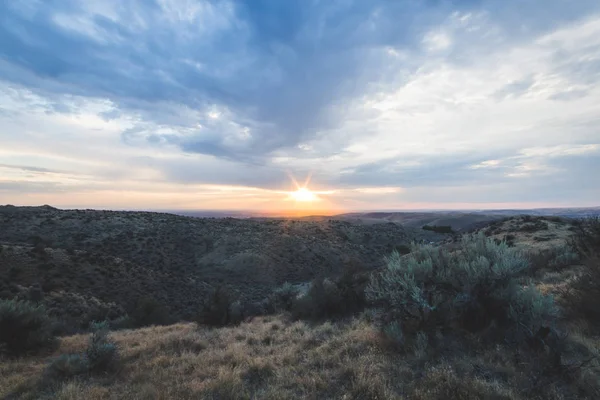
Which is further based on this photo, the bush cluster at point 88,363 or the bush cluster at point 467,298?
the bush cluster at point 88,363

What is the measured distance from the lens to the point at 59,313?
58.5 ft

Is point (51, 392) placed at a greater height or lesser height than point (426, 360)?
lesser

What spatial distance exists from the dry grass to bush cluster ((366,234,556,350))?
562 millimetres

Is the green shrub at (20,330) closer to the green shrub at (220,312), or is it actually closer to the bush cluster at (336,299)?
the green shrub at (220,312)

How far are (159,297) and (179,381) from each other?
21.8 meters

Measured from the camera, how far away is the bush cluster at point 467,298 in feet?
20.0

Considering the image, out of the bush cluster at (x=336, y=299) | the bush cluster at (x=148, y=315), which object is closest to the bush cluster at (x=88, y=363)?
the bush cluster at (x=336, y=299)

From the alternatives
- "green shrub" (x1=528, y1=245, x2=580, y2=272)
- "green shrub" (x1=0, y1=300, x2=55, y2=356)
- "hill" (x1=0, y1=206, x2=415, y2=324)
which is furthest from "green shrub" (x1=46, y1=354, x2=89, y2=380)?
"green shrub" (x1=528, y1=245, x2=580, y2=272)

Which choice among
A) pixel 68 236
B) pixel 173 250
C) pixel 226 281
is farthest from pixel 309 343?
pixel 68 236

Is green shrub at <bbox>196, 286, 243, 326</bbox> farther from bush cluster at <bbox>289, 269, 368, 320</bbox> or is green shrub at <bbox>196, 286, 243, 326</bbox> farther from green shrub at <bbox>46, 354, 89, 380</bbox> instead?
green shrub at <bbox>46, 354, 89, 380</bbox>

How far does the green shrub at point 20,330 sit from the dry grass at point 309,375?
0.81m

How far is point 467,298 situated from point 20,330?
1154 centimetres

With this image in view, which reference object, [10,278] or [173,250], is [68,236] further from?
[10,278]

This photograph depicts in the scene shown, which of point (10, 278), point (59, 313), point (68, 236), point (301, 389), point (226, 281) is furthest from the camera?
point (68, 236)
